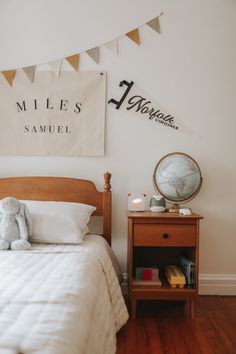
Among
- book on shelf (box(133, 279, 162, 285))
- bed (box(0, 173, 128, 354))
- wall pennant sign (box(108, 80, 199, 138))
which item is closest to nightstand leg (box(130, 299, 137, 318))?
book on shelf (box(133, 279, 162, 285))

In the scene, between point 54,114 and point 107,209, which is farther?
point 54,114

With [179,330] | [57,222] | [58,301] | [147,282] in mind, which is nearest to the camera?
[58,301]

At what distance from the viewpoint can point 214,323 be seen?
1.96 m

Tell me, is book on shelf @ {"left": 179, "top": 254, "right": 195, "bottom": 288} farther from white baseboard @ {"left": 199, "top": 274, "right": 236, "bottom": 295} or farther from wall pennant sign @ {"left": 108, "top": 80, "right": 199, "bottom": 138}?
wall pennant sign @ {"left": 108, "top": 80, "right": 199, "bottom": 138}

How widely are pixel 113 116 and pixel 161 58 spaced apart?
596mm

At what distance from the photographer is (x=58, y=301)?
3.41 feet

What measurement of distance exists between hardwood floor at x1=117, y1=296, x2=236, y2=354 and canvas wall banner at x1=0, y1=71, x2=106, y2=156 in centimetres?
126

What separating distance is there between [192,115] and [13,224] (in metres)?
1.56

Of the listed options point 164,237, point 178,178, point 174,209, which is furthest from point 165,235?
point 178,178

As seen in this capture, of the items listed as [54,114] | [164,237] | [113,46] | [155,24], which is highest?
[155,24]

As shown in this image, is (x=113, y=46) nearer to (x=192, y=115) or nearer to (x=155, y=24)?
(x=155, y=24)

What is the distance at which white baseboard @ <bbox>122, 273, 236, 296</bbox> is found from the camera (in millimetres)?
2426

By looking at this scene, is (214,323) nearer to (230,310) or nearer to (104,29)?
(230,310)

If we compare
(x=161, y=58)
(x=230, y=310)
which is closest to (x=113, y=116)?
(x=161, y=58)
